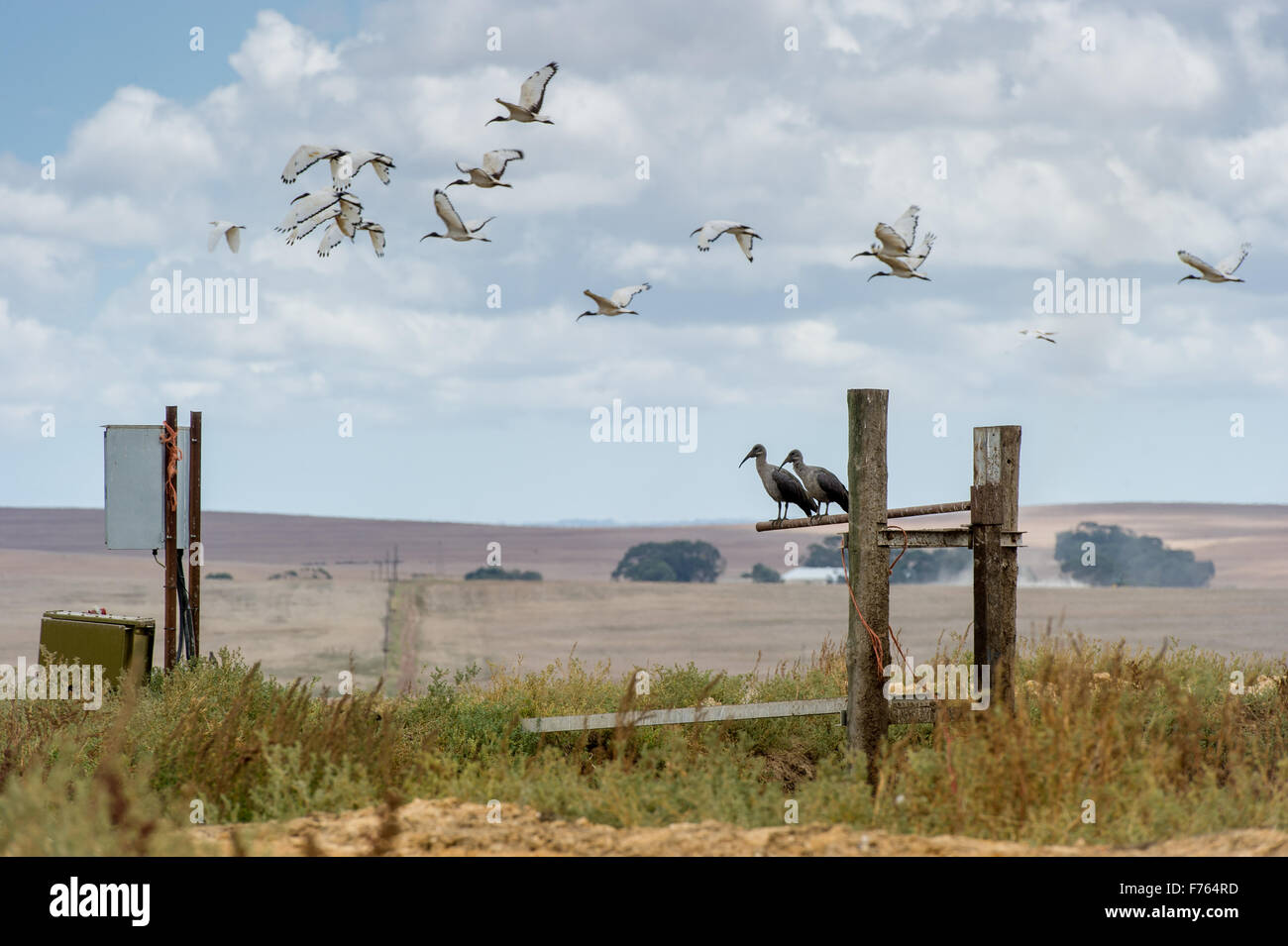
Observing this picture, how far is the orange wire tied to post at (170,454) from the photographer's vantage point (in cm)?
1284

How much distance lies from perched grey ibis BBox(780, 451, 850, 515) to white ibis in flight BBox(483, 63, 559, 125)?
4800 millimetres

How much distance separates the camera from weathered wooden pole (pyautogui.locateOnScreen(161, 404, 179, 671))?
1284cm

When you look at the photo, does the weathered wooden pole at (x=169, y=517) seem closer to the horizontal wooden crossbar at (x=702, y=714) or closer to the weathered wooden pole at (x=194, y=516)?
the weathered wooden pole at (x=194, y=516)

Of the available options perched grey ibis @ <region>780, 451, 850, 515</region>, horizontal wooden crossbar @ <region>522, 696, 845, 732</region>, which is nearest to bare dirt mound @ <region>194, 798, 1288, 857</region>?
horizontal wooden crossbar @ <region>522, 696, 845, 732</region>

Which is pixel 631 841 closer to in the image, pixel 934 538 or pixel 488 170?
pixel 934 538

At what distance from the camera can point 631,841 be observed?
660 cm

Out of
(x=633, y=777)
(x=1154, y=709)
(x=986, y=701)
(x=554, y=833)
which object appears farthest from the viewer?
(x=1154, y=709)

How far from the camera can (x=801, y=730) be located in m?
11.6

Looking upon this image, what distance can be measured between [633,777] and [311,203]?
748 cm

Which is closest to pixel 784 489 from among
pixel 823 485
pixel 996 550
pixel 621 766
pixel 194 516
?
pixel 823 485

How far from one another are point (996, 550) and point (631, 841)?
15.6ft
